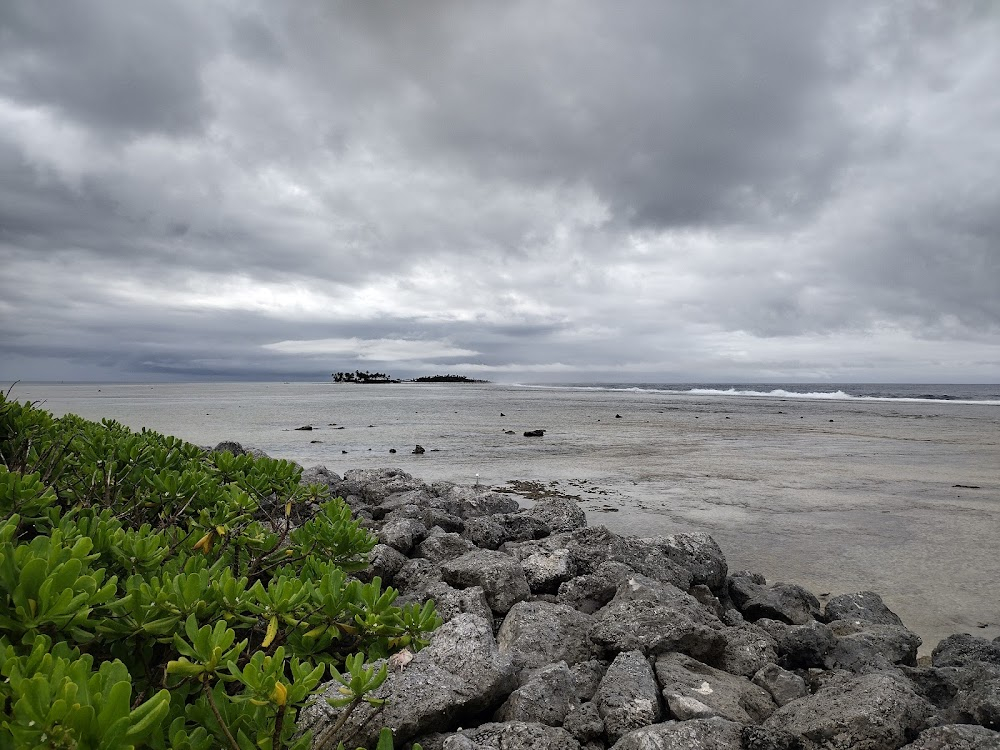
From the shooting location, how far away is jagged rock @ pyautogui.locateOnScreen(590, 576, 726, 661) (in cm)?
371

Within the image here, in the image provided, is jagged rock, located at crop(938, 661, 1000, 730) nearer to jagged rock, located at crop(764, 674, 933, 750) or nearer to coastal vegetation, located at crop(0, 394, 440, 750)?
jagged rock, located at crop(764, 674, 933, 750)

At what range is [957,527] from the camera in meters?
9.06

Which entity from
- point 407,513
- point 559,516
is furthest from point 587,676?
point 559,516

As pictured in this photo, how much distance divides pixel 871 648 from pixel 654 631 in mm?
1938

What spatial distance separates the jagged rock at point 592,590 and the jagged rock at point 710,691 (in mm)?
1118

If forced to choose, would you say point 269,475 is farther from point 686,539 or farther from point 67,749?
point 686,539

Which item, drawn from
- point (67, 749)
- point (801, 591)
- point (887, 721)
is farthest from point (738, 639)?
point (67, 749)

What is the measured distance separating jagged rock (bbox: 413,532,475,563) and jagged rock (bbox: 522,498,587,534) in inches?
65.7

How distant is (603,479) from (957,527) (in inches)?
251

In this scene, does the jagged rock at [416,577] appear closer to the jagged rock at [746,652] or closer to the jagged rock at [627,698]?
the jagged rock at [627,698]

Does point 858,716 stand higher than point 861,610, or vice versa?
point 858,716

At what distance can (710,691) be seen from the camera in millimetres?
3273

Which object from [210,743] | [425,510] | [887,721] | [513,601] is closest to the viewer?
[210,743]

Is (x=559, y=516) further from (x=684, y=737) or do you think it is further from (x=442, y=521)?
(x=684, y=737)
